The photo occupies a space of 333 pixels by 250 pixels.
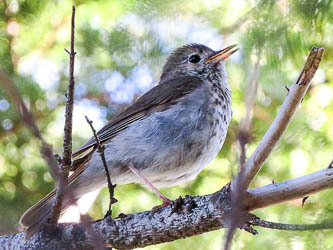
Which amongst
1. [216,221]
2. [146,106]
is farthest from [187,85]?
[216,221]

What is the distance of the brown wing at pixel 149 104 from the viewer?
13.1 ft

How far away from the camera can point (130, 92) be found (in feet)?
15.8

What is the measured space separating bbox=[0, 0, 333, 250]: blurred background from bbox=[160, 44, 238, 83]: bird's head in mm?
137

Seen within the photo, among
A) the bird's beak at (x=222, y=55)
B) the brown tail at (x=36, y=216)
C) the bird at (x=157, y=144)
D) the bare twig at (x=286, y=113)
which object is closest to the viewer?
the bare twig at (x=286, y=113)

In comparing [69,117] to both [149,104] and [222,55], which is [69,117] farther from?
[222,55]

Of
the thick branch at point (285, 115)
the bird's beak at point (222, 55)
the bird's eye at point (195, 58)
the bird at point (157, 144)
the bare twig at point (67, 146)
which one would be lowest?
the thick branch at point (285, 115)

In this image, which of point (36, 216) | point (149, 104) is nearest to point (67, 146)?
point (36, 216)

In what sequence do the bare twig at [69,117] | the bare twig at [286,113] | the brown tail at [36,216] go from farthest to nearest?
the brown tail at [36,216], the bare twig at [69,117], the bare twig at [286,113]

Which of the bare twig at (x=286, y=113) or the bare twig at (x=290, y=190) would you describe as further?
the bare twig at (x=290, y=190)

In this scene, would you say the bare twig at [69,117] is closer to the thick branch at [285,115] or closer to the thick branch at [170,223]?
the thick branch at [170,223]

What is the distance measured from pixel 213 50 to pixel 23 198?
81.9 inches

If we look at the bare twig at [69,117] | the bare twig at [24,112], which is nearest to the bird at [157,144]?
the bare twig at [69,117]

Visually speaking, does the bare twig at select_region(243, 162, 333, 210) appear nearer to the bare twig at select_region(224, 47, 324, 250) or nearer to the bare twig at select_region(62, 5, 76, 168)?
the bare twig at select_region(224, 47, 324, 250)

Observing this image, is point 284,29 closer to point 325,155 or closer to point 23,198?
point 325,155
